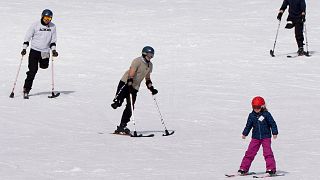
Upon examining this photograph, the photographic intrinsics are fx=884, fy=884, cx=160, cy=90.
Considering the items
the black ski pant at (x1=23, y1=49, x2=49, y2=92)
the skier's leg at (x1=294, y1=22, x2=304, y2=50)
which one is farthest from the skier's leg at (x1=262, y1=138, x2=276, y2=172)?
the skier's leg at (x1=294, y1=22, x2=304, y2=50)

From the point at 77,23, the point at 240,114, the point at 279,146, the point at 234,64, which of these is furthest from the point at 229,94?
the point at 77,23

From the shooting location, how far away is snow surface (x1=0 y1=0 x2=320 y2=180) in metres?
12.3

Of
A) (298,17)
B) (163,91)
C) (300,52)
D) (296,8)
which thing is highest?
(296,8)

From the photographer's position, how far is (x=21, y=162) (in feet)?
39.0

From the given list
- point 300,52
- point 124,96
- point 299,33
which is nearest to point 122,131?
point 124,96

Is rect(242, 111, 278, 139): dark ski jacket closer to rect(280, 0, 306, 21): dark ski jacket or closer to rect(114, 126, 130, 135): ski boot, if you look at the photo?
rect(114, 126, 130, 135): ski boot

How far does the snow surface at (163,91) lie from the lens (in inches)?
485

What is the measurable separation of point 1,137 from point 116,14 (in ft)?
60.6

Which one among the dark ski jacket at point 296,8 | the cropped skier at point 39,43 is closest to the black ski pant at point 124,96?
the cropped skier at point 39,43

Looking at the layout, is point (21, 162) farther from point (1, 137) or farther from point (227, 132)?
point (227, 132)

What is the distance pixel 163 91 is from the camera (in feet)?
64.8

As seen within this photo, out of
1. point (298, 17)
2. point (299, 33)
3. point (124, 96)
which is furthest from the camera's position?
point (298, 17)

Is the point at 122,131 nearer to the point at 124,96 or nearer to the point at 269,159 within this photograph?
the point at 124,96

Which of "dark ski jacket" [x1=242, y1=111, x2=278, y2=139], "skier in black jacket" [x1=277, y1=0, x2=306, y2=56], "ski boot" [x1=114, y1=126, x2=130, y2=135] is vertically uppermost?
"skier in black jacket" [x1=277, y1=0, x2=306, y2=56]
